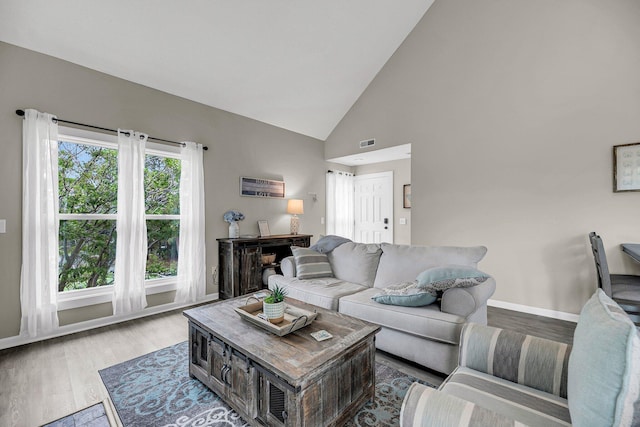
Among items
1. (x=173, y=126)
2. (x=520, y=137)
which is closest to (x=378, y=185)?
(x=520, y=137)

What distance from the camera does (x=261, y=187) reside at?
15.6 feet

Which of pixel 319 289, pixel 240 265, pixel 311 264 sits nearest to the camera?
pixel 319 289

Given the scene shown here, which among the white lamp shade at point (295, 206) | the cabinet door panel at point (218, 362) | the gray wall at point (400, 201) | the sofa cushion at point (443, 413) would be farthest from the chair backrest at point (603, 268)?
the white lamp shade at point (295, 206)

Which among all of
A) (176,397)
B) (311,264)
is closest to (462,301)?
(311,264)

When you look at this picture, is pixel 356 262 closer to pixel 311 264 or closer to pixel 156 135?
pixel 311 264

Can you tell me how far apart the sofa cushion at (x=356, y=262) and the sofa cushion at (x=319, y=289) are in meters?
0.11

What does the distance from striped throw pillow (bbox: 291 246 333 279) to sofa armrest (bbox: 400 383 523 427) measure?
7.63ft

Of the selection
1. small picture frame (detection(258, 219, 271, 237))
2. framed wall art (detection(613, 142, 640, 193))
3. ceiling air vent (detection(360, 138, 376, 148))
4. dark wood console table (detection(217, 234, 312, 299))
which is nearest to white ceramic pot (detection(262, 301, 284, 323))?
dark wood console table (detection(217, 234, 312, 299))

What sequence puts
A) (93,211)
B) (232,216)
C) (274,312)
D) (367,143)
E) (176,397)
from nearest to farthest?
(274,312) → (176,397) → (93,211) → (232,216) → (367,143)

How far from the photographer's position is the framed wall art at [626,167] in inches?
116

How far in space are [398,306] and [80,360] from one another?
2.74m

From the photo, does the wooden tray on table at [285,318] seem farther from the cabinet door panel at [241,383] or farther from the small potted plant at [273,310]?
the cabinet door panel at [241,383]

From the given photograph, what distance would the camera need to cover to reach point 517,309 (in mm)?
3670

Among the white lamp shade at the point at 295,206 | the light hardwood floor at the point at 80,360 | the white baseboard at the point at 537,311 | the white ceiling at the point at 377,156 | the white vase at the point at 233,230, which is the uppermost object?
the white ceiling at the point at 377,156
